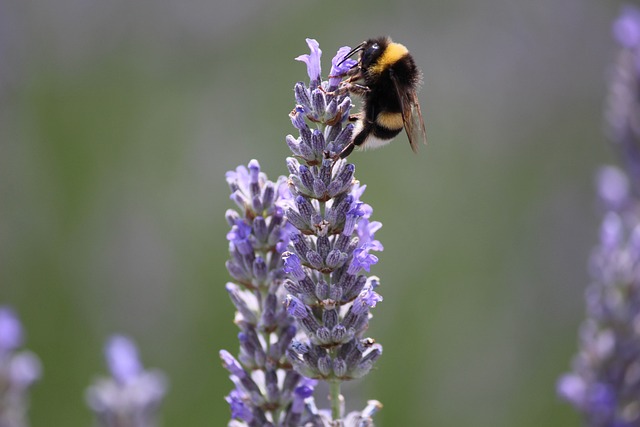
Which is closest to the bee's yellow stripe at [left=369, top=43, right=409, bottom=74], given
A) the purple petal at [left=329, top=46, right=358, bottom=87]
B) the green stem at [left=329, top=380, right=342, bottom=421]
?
the purple petal at [left=329, top=46, right=358, bottom=87]

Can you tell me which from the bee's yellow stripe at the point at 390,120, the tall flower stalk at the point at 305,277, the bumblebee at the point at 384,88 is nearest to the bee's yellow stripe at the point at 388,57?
the bumblebee at the point at 384,88

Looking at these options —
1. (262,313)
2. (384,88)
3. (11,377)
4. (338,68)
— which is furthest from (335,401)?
(11,377)

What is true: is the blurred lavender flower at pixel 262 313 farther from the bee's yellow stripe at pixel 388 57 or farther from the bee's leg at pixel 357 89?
the bee's yellow stripe at pixel 388 57

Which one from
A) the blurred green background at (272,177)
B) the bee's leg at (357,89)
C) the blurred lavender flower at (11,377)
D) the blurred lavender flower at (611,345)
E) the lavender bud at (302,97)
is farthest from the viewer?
the blurred green background at (272,177)

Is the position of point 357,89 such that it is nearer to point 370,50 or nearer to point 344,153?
point 370,50

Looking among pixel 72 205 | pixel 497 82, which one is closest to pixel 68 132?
pixel 72 205

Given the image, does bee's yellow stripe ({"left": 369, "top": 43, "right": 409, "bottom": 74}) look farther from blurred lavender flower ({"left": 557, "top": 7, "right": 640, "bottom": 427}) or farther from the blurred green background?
the blurred green background
